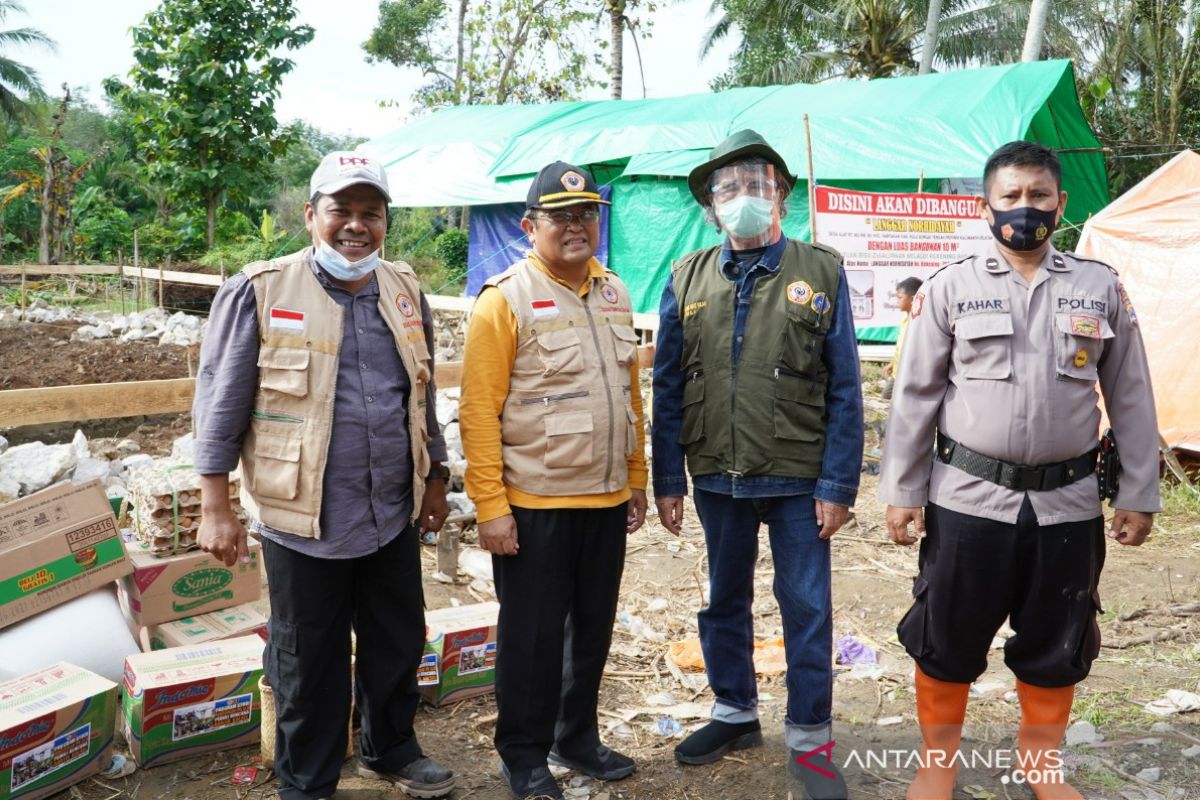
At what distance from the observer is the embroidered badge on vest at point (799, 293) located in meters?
2.90

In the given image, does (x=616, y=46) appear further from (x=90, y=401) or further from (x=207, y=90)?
(x=90, y=401)

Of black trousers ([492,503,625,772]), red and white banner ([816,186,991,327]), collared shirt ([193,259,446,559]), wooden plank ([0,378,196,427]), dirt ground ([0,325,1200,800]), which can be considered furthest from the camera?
red and white banner ([816,186,991,327])

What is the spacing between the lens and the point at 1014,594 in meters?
2.78

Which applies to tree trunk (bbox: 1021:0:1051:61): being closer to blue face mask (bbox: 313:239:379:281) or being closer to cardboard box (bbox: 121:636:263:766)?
blue face mask (bbox: 313:239:379:281)

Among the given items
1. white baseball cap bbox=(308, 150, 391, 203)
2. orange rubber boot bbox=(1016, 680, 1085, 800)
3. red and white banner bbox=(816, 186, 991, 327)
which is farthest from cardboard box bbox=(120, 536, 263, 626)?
red and white banner bbox=(816, 186, 991, 327)

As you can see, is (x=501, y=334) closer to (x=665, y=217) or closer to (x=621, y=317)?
(x=621, y=317)

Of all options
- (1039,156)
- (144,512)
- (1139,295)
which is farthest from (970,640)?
(1139,295)

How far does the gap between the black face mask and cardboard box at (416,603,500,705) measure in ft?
7.67

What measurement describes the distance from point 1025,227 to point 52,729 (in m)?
3.31

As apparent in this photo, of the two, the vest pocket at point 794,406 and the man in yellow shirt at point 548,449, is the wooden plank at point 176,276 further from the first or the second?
the vest pocket at point 794,406

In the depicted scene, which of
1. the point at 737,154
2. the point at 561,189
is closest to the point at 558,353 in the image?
the point at 561,189

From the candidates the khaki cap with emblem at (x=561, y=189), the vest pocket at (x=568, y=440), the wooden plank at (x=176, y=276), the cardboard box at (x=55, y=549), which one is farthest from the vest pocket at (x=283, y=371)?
the wooden plank at (x=176, y=276)

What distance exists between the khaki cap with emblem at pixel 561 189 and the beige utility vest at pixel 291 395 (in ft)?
2.25

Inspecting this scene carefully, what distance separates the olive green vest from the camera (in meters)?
2.89
